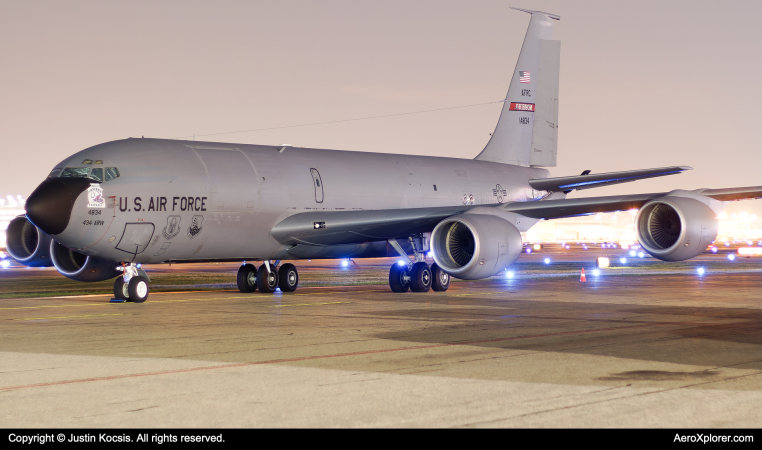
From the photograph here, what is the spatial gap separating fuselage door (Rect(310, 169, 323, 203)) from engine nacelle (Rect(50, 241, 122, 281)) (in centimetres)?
574

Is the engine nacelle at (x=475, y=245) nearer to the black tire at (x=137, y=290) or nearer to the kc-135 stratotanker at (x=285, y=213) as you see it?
the kc-135 stratotanker at (x=285, y=213)

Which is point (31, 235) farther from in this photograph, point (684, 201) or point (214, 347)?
point (684, 201)

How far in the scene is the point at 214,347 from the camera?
11227 millimetres

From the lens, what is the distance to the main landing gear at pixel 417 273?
74.8 feet

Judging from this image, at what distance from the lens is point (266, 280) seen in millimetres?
22906

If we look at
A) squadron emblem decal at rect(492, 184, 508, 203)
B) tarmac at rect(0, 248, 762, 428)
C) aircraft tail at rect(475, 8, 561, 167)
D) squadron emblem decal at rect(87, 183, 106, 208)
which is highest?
aircraft tail at rect(475, 8, 561, 167)

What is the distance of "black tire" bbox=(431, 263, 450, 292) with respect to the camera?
76.1 feet

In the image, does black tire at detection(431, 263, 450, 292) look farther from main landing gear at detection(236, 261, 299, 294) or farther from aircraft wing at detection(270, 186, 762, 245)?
main landing gear at detection(236, 261, 299, 294)

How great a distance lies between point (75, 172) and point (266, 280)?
6504 millimetres

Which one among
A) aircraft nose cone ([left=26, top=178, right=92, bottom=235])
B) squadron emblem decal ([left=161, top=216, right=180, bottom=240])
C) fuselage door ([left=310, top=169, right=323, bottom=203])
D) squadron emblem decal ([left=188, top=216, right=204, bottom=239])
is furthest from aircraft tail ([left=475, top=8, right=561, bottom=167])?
aircraft nose cone ([left=26, top=178, right=92, bottom=235])
